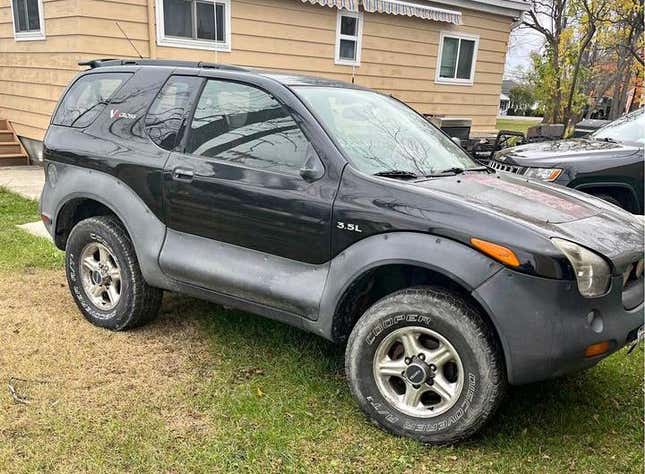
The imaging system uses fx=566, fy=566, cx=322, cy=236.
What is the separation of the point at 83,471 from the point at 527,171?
4.76 m

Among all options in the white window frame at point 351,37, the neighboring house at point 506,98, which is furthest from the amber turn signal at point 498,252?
the neighboring house at point 506,98

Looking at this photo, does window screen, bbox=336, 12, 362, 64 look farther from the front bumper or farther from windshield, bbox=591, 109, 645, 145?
the front bumper

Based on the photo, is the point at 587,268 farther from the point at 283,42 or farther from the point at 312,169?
the point at 283,42

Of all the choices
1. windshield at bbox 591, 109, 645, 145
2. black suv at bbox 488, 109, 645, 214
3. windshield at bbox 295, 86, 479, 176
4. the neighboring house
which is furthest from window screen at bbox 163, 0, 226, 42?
the neighboring house

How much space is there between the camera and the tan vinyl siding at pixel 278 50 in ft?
27.7

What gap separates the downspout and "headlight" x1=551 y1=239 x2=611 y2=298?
7.84 m

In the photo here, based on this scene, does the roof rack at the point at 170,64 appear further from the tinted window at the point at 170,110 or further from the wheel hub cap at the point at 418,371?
the wheel hub cap at the point at 418,371

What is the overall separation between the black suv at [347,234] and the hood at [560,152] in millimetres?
2159

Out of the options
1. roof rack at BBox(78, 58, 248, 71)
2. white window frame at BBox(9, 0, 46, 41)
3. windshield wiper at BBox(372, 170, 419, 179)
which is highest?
white window frame at BBox(9, 0, 46, 41)

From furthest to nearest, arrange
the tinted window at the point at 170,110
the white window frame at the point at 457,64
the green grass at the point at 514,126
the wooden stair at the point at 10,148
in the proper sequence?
the green grass at the point at 514,126 < the white window frame at the point at 457,64 < the wooden stair at the point at 10,148 < the tinted window at the point at 170,110

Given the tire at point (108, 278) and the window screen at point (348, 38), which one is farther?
the window screen at point (348, 38)

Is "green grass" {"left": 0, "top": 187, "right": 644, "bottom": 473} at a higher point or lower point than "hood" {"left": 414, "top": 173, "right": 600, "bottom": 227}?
lower

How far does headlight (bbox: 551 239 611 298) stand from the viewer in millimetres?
2516

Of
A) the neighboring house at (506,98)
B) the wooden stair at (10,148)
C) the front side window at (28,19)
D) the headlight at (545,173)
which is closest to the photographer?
the headlight at (545,173)
